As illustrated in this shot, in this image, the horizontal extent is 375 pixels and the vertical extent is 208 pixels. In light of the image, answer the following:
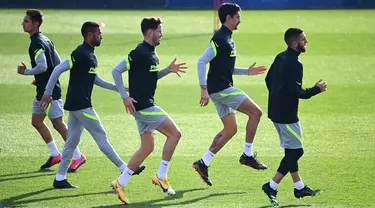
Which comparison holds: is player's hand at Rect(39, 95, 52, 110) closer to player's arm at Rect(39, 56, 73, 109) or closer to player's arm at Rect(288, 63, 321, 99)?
player's arm at Rect(39, 56, 73, 109)

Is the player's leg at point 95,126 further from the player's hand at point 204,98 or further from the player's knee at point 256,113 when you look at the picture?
the player's knee at point 256,113

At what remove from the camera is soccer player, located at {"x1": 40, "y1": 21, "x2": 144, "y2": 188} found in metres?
11.1

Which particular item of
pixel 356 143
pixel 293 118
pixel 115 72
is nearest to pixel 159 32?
pixel 115 72

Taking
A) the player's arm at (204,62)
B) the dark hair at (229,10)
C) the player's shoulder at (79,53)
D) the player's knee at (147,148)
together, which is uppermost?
the dark hair at (229,10)

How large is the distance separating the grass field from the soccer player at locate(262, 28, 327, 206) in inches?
9.4

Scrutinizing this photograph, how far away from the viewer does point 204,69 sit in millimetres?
11594

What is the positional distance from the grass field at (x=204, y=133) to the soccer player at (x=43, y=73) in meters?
0.28

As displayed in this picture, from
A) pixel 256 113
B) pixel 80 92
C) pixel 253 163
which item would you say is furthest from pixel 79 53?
pixel 253 163

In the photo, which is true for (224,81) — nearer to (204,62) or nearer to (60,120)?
(204,62)

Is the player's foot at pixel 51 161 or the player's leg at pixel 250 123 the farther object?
the player's foot at pixel 51 161

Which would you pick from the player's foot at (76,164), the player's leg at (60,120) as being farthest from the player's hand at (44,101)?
the player's foot at (76,164)

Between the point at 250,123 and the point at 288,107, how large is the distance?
1.67m

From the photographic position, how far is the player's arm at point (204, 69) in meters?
11.4

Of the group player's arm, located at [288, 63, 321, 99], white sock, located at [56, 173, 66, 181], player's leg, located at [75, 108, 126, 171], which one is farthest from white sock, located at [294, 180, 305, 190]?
white sock, located at [56, 173, 66, 181]
